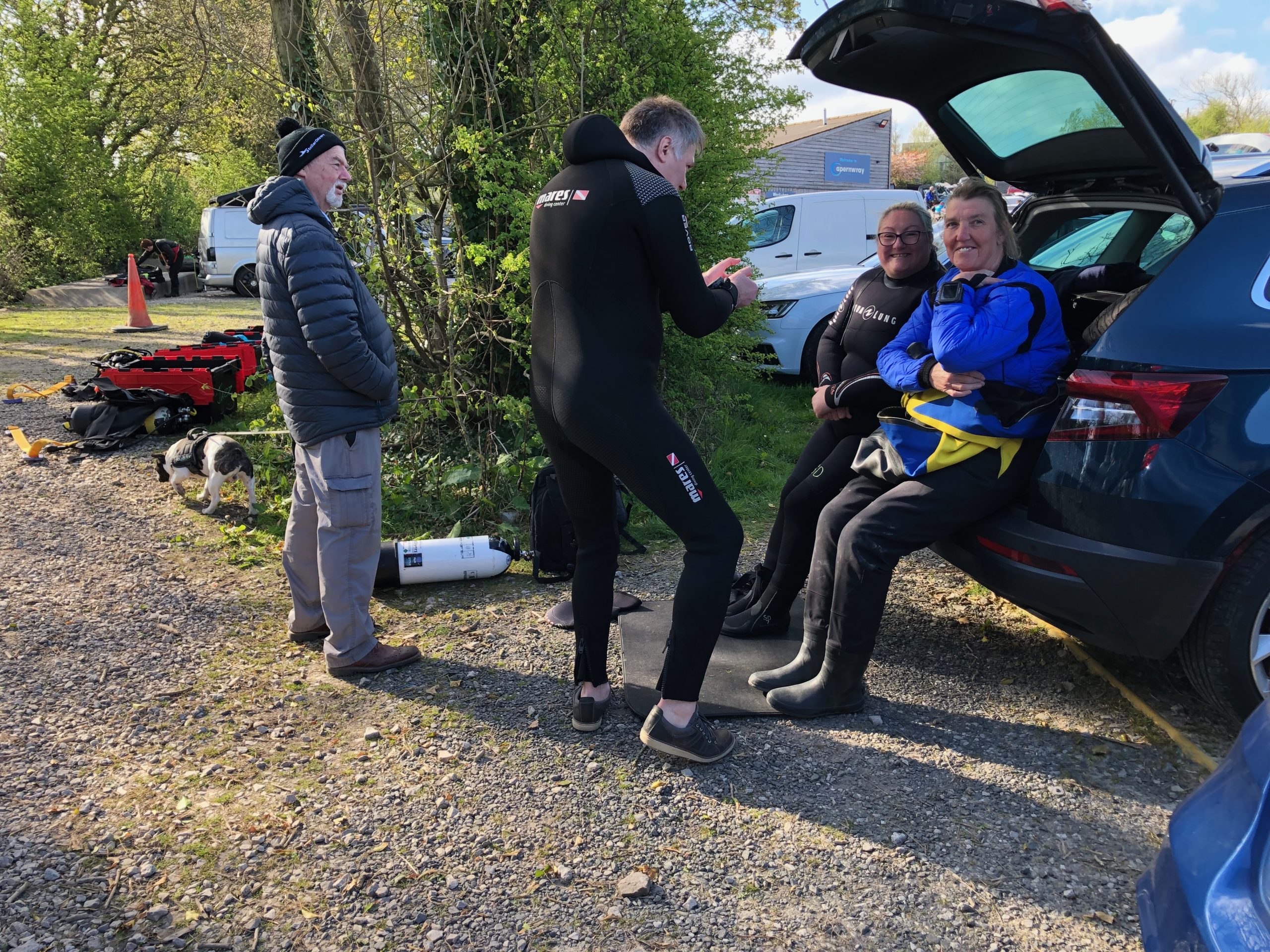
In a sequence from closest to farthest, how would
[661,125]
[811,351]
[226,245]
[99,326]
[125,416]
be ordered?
[661,125]
[125,416]
[811,351]
[99,326]
[226,245]

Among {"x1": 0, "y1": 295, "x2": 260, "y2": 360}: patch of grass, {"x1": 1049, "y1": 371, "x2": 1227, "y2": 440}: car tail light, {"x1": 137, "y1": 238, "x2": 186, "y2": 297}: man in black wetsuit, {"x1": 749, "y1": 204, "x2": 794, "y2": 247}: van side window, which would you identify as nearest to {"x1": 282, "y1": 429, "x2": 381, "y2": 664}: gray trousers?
{"x1": 1049, "y1": 371, "x2": 1227, "y2": 440}: car tail light

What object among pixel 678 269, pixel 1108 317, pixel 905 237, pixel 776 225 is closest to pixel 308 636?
pixel 678 269

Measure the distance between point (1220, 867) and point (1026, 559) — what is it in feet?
5.39

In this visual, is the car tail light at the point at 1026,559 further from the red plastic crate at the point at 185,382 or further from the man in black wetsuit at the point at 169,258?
the man in black wetsuit at the point at 169,258

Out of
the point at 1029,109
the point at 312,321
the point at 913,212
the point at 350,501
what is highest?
the point at 1029,109

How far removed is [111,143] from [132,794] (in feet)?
85.9

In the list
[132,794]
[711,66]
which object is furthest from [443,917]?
[711,66]

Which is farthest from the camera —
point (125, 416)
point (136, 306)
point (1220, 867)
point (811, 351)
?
point (136, 306)

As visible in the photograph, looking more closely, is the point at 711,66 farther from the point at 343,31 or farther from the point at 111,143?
the point at 111,143

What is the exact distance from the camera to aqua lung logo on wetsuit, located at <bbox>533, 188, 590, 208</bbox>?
2.72 metres

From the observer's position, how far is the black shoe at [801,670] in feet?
11.1

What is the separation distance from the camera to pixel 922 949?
7.37ft

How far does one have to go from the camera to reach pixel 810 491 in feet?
12.3

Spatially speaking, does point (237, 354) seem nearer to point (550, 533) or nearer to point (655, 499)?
point (550, 533)
